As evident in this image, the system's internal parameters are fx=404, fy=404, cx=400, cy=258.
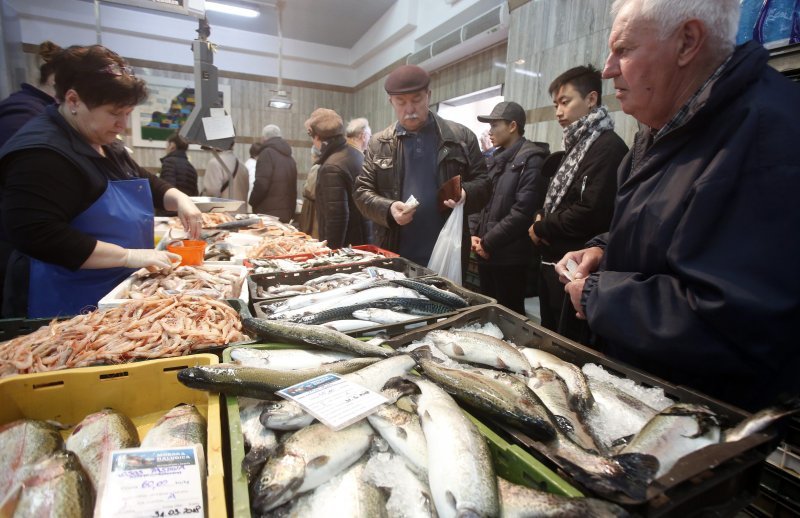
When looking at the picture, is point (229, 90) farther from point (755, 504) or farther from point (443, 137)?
point (755, 504)

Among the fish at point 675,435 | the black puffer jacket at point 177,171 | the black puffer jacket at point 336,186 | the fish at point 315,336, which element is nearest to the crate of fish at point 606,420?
the fish at point 675,435

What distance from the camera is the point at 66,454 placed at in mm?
949

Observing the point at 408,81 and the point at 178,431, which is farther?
the point at 408,81

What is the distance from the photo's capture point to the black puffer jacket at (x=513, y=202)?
3.88 m

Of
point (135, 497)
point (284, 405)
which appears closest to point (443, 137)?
point (284, 405)

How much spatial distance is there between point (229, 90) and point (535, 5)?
30.4 feet

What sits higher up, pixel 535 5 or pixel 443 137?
pixel 535 5

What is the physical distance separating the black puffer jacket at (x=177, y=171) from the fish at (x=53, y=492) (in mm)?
Result: 6376

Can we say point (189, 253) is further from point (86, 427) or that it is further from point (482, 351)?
point (482, 351)

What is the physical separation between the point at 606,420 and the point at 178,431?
122 centimetres

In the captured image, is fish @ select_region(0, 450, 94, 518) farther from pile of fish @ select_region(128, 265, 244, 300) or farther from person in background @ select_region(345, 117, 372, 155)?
person in background @ select_region(345, 117, 372, 155)

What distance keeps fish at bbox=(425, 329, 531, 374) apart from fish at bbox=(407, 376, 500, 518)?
390mm

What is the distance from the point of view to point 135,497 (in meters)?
0.77

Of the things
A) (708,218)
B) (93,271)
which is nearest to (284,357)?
(708,218)
